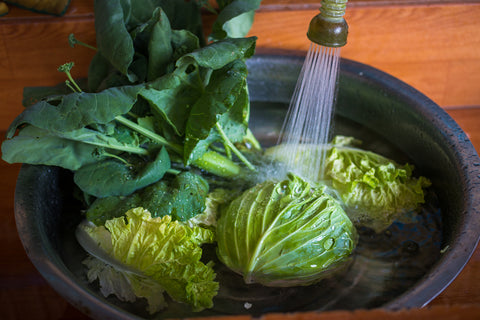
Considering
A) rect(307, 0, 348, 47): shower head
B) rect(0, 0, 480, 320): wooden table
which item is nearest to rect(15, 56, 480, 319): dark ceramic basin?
rect(0, 0, 480, 320): wooden table

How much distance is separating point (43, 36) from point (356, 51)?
1575 mm

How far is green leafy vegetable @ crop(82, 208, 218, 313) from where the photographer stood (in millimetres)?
1388

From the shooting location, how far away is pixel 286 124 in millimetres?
2107

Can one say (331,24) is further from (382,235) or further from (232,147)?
(382,235)

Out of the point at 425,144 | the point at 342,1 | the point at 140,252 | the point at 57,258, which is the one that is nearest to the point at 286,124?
the point at 425,144

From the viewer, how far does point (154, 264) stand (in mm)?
1400

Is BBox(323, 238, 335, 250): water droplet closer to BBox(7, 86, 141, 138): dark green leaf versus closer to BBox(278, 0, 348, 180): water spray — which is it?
BBox(278, 0, 348, 180): water spray

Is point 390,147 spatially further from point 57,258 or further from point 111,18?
point 57,258

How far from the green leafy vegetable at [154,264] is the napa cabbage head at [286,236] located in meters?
0.13

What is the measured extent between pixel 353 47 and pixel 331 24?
1006 millimetres

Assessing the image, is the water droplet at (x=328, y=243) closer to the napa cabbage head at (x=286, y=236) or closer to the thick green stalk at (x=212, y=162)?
the napa cabbage head at (x=286, y=236)

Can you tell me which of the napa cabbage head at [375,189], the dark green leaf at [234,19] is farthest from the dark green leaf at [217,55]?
the napa cabbage head at [375,189]

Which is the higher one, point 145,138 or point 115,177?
point 145,138

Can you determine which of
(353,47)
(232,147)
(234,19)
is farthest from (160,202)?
(353,47)
